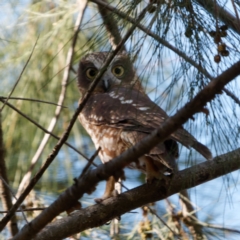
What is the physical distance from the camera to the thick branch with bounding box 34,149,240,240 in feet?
8.07

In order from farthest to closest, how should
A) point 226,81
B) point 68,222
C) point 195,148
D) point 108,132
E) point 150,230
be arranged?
point 150,230 → point 108,132 → point 68,222 → point 195,148 → point 226,81

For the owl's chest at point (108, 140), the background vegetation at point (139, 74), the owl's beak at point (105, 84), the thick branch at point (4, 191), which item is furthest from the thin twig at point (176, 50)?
the owl's beak at point (105, 84)

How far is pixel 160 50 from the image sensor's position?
6.68 ft

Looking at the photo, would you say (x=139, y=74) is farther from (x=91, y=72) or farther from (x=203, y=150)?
(x=91, y=72)

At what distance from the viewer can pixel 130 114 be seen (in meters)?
2.82

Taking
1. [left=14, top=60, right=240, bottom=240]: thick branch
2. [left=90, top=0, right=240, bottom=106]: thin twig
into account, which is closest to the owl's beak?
[left=90, top=0, right=240, bottom=106]: thin twig

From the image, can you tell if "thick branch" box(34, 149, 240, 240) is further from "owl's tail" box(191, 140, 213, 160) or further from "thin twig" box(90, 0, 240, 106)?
"thin twig" box(90, 0, 240, 106)

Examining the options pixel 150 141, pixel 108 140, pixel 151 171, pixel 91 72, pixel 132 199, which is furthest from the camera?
pixel 91 72

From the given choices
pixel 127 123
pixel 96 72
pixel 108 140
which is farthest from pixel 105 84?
pixel 127 123

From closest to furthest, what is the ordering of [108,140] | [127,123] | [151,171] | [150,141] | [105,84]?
[150,141], [151,171], [127,123], [108,140], [105,84]

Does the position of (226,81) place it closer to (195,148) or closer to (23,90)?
(195,148)

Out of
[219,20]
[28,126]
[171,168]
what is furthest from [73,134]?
[219,20]

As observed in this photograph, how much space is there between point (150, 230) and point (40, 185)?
1.27 metres

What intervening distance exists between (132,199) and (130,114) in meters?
0.40
